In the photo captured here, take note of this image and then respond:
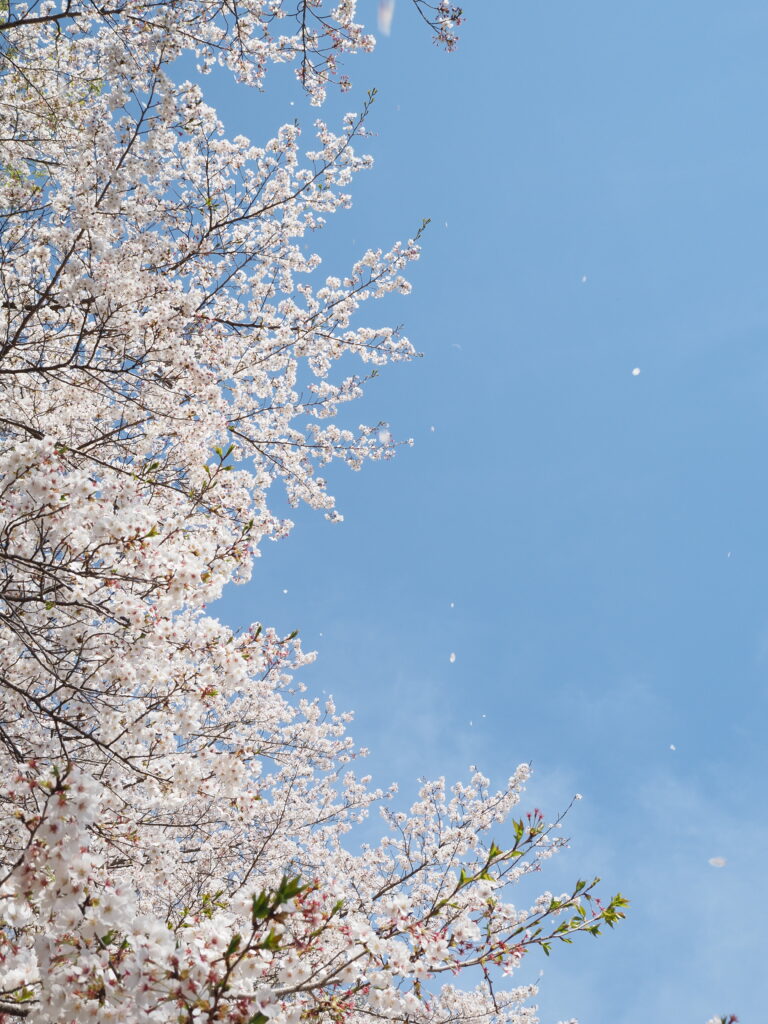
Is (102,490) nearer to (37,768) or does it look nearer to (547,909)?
(37,768)

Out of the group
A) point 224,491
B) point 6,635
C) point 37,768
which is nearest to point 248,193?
point 224,491

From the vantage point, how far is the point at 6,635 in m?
5.28

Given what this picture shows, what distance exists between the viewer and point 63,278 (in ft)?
17.7

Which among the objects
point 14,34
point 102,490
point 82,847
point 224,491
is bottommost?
point 82,847

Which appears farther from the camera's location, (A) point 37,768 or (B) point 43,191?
(B) point 43,191

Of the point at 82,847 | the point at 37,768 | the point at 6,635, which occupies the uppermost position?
the point at 6,635

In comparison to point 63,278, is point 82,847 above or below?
below

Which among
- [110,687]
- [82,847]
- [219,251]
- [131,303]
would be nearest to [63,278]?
[131,303]

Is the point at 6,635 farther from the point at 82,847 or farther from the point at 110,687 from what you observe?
the point at 82,847

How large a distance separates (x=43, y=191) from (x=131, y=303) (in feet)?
11.2

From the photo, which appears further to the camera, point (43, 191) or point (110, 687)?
point (43, 191)

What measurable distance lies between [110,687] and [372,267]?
728 centimetres

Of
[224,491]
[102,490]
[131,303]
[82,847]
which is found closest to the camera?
[82,847]

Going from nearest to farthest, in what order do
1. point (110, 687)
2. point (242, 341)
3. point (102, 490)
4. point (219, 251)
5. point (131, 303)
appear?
1. point (102, 490)
2. point (110, 687)
3. point (131, 303)
4. point (219, 251)
5. point (242, 341)
